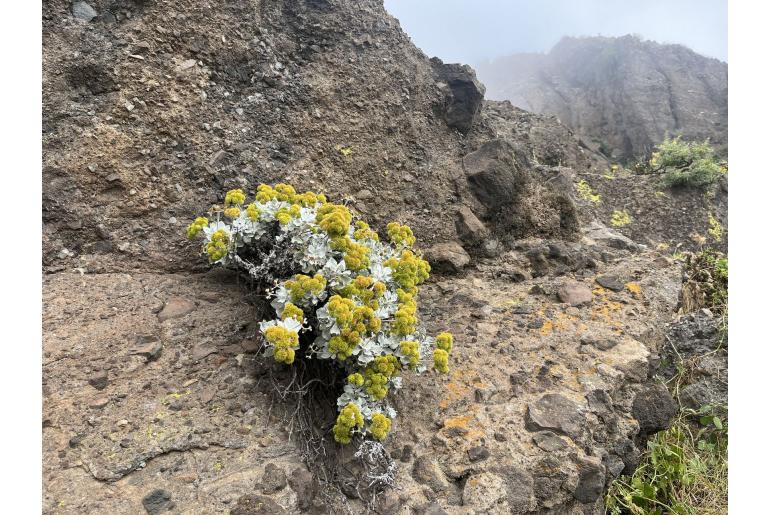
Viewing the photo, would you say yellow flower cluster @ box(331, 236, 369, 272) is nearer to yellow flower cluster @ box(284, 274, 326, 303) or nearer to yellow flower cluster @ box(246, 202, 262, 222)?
yellow flower cluster @ box(284, 274, 326, 303)

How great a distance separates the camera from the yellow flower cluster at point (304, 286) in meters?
2.44

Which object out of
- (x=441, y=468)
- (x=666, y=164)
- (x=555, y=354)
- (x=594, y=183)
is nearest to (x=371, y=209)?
(x=555, y=354)

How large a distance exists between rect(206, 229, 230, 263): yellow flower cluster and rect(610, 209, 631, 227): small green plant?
4432 mm

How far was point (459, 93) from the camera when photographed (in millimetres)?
5051

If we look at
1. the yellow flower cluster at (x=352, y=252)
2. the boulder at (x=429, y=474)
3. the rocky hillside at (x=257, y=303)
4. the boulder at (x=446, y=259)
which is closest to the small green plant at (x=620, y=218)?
the rocky hillside at (x=257, y=303)

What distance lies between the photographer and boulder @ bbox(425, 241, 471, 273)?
13.4 feet

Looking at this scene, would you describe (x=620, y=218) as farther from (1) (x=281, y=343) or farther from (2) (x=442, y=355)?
(1) (x=281, y=343)

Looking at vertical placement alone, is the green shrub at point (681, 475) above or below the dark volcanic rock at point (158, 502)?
above

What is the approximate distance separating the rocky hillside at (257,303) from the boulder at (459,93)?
1.0 inches

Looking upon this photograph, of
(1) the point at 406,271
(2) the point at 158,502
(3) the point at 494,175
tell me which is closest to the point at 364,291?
(1) the point at 406,271

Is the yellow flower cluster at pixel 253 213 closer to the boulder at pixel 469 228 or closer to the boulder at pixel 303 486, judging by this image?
the boulder at pixel 303 486

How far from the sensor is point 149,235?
3422mm

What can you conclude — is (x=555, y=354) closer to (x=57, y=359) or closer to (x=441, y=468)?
(x=441, y=468)

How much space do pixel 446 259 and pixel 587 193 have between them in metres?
2.67
